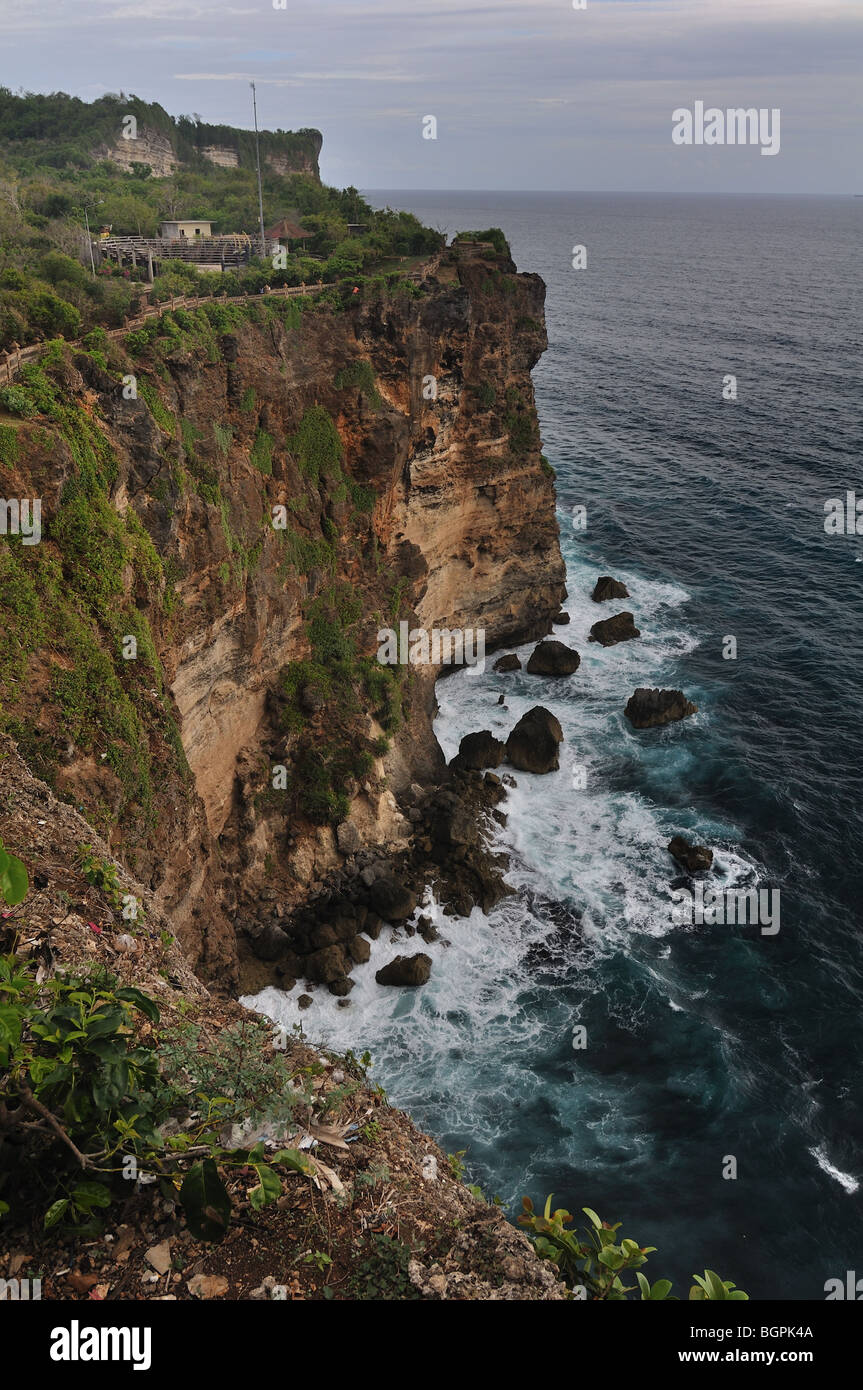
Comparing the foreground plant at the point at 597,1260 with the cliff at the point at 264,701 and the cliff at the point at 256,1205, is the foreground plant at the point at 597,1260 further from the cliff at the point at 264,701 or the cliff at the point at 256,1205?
the cliff at the point at 264,701

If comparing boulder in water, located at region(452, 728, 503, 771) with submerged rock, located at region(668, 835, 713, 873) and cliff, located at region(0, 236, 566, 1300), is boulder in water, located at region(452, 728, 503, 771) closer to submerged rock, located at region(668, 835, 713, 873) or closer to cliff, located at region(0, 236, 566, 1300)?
cliff, located at region(0, 236, 566, 1300)

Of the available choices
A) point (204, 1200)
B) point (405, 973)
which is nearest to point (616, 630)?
point (405, 973)

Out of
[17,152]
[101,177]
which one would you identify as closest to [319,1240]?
[101,177]

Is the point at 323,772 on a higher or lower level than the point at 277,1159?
lower

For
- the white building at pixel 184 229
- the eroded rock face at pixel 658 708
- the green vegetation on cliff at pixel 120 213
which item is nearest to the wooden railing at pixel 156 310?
the green vegetation on cliff at pixel 120 213

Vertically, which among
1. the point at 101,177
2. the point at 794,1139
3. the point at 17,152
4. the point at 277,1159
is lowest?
the point at 794,1139

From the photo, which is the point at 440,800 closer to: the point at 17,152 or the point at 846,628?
the point at 846,628

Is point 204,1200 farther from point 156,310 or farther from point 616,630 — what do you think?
point 616,630
